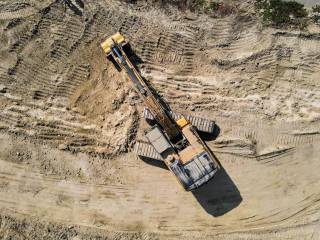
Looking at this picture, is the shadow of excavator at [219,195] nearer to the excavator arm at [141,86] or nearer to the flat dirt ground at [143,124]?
the flat dirt ground at [143,124]

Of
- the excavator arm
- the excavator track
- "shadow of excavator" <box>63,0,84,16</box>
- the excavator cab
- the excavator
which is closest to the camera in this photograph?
the excavator

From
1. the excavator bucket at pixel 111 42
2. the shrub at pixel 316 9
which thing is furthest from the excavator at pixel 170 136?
the shrub at pixel 316 9

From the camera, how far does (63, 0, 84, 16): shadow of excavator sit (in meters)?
19.6

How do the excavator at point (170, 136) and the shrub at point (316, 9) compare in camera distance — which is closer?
the excavator at point (170, 136)

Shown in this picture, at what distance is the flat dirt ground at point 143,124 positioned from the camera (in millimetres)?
18219

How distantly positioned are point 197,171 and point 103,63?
6.68m

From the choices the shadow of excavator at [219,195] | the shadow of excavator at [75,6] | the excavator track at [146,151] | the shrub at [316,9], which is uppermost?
the shadow of excavator at [75,6]

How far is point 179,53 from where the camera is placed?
1930 cm

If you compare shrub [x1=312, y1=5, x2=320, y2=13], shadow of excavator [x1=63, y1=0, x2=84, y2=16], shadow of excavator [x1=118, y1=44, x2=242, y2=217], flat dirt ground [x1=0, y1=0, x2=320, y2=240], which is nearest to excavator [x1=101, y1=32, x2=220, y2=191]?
flat dirt ground [x1=0, y1=0, x2=320, y2=240]

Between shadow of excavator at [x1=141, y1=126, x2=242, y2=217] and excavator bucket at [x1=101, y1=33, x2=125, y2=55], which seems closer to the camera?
shadow of excavator at [x1=141, y1=126, x2=242, y2=217]

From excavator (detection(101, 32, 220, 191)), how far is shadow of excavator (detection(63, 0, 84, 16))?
2056mm

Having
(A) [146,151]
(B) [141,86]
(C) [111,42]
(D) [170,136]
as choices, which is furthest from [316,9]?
(A) [146,151]

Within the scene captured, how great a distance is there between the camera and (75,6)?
A: 64.4 ft

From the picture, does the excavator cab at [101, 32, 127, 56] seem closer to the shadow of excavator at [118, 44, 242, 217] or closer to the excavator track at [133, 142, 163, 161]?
the excavator track at [133, 142, 163, 161]
